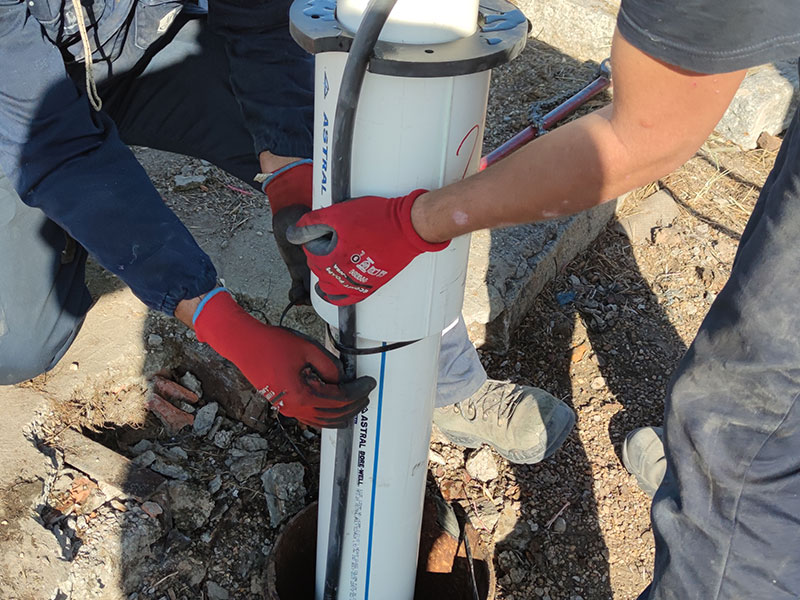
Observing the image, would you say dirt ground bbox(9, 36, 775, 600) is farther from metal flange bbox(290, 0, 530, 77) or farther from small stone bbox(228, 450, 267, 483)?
metal flange bbox(290, 0, 530, 77)

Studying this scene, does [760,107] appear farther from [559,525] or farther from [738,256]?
[738,256]

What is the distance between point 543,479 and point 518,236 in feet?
2.41

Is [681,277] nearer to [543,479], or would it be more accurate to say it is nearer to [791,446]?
[543,479]

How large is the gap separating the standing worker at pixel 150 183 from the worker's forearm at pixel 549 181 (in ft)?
1.10

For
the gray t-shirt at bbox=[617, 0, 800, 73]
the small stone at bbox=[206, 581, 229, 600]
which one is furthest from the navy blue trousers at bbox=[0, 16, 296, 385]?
the gray t-shirt at bbox=[617, 0, 800, 73]

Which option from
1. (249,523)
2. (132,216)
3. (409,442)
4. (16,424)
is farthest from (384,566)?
(16,424)

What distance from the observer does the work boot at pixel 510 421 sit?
6.21 ft

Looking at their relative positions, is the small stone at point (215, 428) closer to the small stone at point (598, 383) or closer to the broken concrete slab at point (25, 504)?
the broken concrete slab at point (25, 504)

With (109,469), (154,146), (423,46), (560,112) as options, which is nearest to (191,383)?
(109,469)

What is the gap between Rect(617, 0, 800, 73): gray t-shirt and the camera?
2.71ft

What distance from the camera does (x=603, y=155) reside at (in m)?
0.97

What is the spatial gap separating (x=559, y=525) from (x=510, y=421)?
28 cm

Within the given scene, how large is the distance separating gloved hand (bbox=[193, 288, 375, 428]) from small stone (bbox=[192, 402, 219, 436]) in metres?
0.61

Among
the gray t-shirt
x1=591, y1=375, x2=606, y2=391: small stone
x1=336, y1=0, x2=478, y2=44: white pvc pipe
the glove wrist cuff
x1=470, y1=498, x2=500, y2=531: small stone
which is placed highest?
the gray t-shirt
